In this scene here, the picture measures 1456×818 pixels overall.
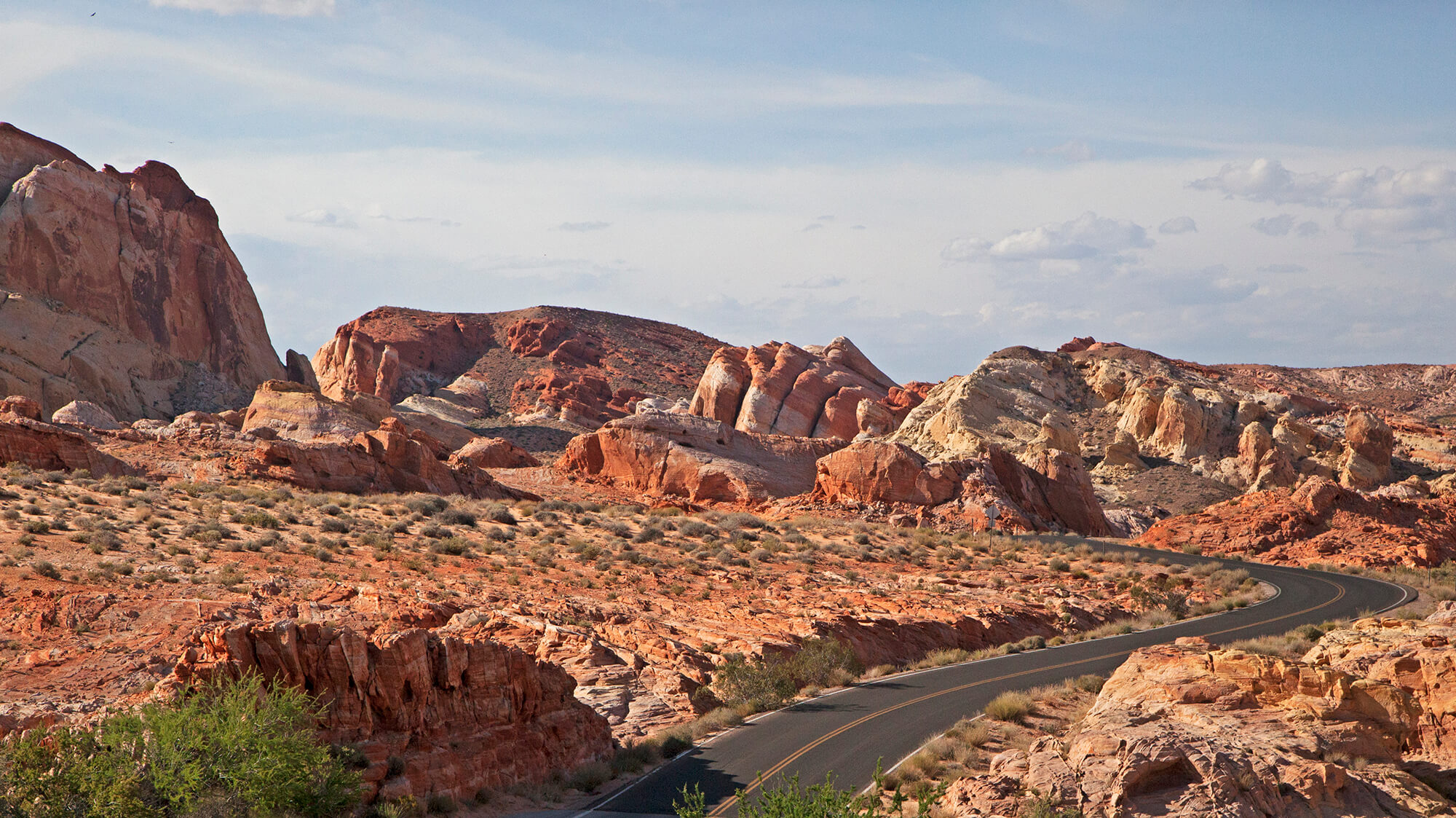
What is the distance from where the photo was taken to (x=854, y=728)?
18.0 m

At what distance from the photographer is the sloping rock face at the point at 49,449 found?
34906mm

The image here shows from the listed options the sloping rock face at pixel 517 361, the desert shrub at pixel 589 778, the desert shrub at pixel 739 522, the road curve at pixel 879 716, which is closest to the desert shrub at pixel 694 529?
the desert shrub at pixel 739 522

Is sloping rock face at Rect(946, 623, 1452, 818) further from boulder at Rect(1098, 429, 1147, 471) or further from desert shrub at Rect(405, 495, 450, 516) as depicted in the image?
boulder at Rect(1098, 429, 1147, 471)

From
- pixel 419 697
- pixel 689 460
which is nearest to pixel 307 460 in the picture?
pixel 689 460

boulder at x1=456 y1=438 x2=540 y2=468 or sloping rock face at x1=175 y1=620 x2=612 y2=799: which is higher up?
boulder at x1=456 y1=438 x2=540 y2=468

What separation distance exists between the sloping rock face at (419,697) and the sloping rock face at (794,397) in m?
52.5

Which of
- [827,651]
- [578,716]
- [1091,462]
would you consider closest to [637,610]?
[827,651]

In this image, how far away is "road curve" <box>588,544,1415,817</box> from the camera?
15562 mm

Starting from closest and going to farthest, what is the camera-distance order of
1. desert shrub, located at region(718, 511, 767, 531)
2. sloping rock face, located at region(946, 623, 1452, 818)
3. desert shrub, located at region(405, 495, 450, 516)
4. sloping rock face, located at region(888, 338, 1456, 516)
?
sloping rock face, located at region(946, 623, 1452, 818), desert shrub, located at region(405, 495, 450, 516), desert shrub, located at region(718, 511, 767, 531), sloping rock face, located at region(888, 338, 1456, 516)

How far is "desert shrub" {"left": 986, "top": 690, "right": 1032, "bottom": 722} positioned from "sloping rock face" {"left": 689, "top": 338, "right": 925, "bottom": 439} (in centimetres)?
4948

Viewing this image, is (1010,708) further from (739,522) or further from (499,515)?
(739,522)

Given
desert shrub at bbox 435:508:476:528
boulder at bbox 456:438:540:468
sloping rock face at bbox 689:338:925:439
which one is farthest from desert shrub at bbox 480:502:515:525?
sloping rock face at bbox 689:338:925:439

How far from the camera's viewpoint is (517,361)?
113 m

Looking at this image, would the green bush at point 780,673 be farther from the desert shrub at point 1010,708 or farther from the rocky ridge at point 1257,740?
the rocky ridge at point 1257,740
